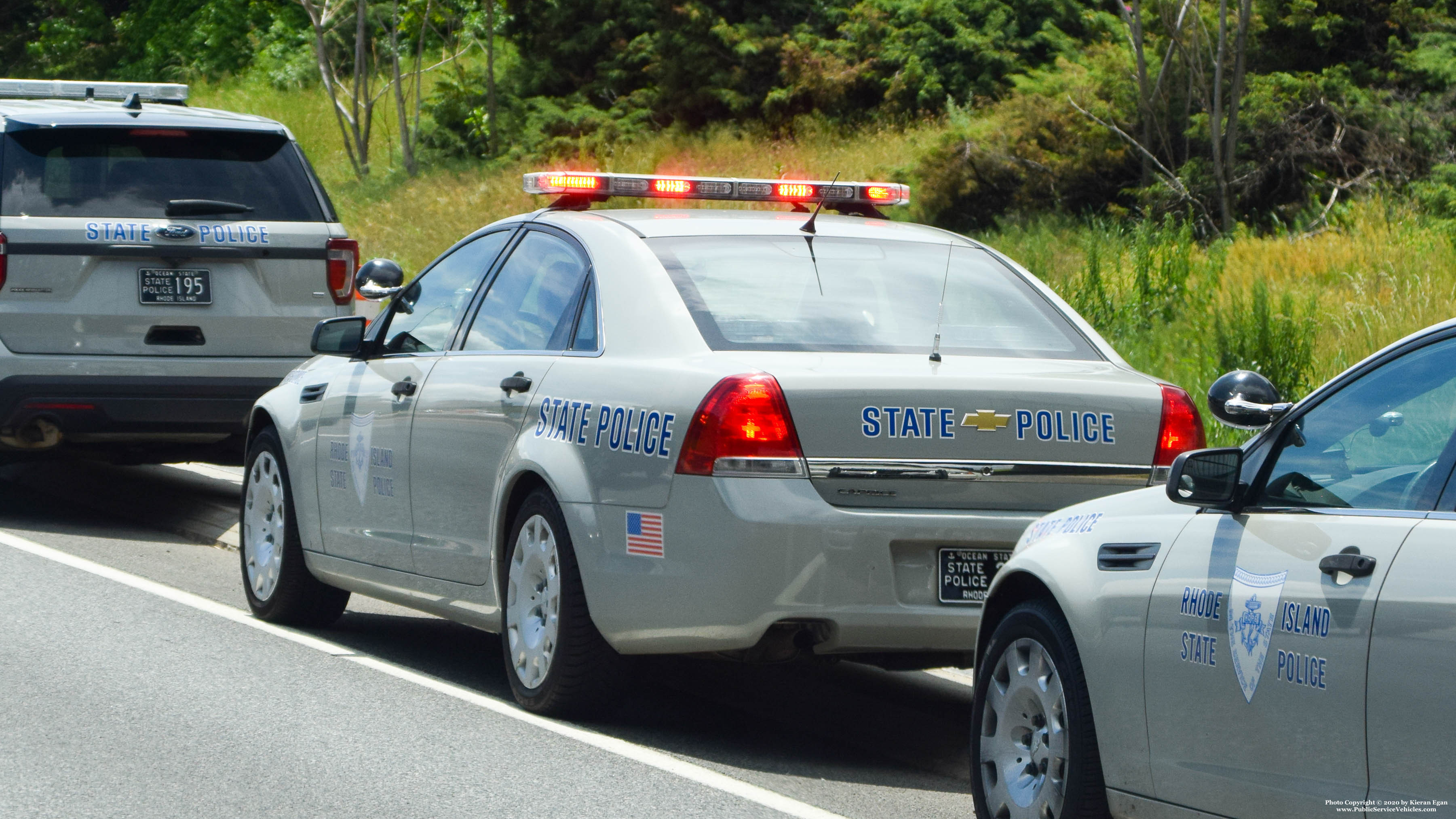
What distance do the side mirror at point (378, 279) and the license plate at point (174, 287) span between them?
2.91 metres

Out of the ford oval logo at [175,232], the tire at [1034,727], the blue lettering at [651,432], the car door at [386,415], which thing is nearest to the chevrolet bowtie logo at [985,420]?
the tire at [1034,727]

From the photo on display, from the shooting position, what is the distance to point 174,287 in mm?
10445

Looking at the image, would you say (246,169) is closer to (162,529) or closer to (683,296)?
(162,529)

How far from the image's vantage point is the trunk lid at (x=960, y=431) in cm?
549

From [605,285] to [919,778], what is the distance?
1805 mm

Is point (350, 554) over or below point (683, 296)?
below

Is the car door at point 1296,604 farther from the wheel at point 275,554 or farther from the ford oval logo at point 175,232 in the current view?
the ford oval logo at point 175,232

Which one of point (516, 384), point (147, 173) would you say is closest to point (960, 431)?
point (516, 384)

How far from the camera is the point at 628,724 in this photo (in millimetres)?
6309

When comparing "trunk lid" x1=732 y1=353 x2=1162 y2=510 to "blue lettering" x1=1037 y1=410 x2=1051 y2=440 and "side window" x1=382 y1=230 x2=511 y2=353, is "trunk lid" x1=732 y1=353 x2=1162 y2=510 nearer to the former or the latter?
"blue lettering" x1=1037 y1=410 x2=1051 y2=440

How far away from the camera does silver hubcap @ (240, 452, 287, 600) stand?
26.5 ft

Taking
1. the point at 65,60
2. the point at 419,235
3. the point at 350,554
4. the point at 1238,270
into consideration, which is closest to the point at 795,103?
the point at 419,235

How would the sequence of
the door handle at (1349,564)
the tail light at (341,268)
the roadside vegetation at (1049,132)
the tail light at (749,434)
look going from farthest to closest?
1. the roadside vegetation at (1049,132)
2. the tail light at (341,268)
3. the tail light at (749,434)
4. the door handle at (1349,564)

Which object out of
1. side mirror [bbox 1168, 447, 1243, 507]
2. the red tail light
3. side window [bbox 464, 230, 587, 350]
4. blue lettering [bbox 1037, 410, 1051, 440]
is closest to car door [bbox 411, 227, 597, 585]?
side window [bbox 464, 230, 587, 350]
